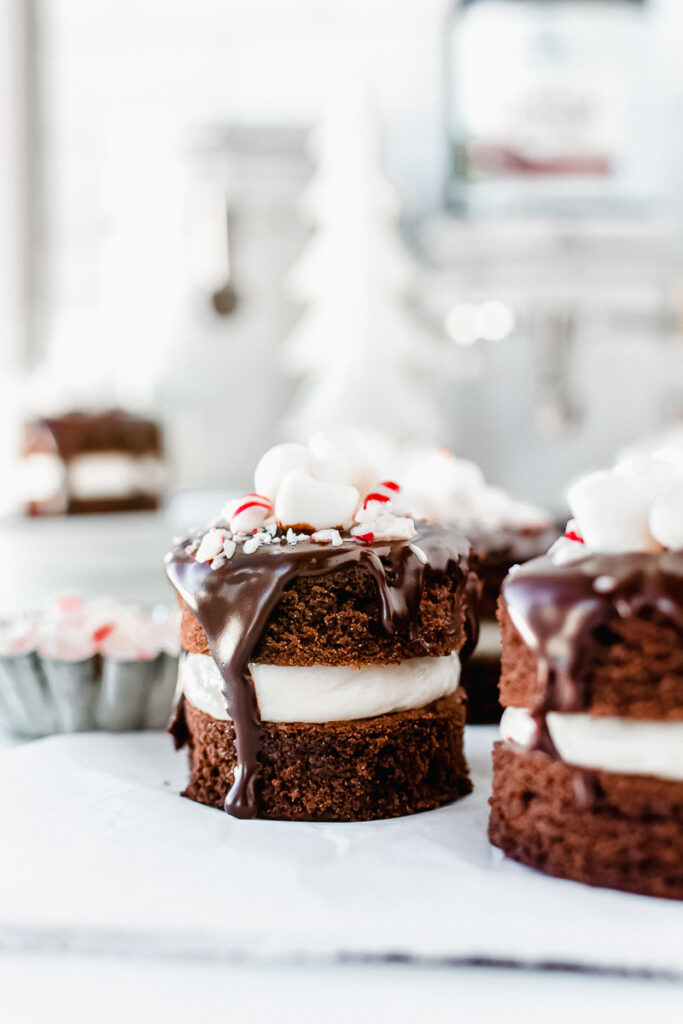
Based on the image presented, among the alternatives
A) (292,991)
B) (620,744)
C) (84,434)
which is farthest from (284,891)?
(84,434)

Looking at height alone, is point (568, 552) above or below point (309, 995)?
above

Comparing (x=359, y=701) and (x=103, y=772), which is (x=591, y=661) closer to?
(x=359, y=701)

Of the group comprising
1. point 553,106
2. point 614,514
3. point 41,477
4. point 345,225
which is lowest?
point 41,477

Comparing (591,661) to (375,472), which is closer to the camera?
(591,661)

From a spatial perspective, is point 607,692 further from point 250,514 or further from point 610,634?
point 250,514

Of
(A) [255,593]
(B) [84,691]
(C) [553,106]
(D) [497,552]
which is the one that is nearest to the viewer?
(A) [255,593]

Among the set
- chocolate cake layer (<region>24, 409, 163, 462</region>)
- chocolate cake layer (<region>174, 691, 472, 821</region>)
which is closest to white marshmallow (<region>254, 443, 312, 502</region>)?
chocolate cake layer (<region>174, 691, 472, 821</region>)

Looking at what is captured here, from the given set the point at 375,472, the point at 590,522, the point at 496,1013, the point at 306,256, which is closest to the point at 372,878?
the point at 496,1013
